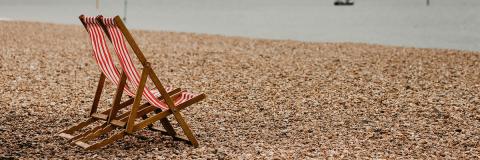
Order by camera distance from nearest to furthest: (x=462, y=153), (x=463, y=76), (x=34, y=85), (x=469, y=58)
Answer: (x=462, y=153)
(x=34, y=85)
(x=463, y=76)
(x=469, y=58)

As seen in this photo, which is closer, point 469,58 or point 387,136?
point 387,136

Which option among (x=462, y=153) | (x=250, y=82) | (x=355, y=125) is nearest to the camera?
(x=462, y=153)

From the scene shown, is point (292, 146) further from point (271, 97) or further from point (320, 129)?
point (271, 97)

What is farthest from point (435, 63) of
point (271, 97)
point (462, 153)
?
point (462, 153)

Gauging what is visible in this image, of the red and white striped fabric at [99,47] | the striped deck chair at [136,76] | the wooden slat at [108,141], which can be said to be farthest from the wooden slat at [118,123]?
the red and white striped fabric at [99,47]

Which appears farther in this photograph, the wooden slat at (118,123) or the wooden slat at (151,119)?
the wooden slat at (118,123)

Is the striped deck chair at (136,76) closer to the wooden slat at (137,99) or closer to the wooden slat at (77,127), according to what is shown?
the wooden slat at (137,99)

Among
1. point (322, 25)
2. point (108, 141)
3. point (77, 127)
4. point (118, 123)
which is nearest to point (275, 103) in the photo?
point (77, 127)

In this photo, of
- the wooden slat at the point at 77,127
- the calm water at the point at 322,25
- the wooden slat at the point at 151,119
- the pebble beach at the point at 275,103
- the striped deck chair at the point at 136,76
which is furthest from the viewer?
the calm water at the point at 322,25
